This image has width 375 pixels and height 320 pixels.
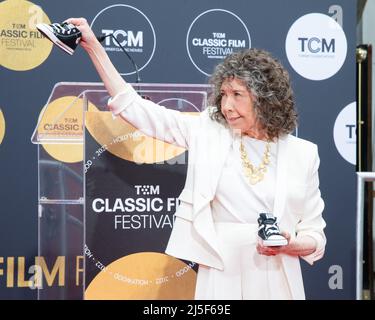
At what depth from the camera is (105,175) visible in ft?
10.5

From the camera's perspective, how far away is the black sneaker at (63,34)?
9.49 feet

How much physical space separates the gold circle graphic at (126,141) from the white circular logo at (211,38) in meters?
0.49

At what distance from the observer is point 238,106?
2908mm

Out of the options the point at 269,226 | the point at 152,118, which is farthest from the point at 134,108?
the point at 269,226

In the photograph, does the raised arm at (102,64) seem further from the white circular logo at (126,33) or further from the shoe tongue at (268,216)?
the shoe tongue at (268,216)

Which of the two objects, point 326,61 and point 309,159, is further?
point 326,61

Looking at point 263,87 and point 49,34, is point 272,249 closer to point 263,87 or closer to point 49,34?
point 263,87

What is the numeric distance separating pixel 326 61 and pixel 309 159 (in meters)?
0.78

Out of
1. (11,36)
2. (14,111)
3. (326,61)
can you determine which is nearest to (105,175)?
(14,111)

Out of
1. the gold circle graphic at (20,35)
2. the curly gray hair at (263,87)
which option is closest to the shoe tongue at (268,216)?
the curly gray hair at (263,87)

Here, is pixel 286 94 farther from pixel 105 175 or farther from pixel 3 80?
pixel 3 80
